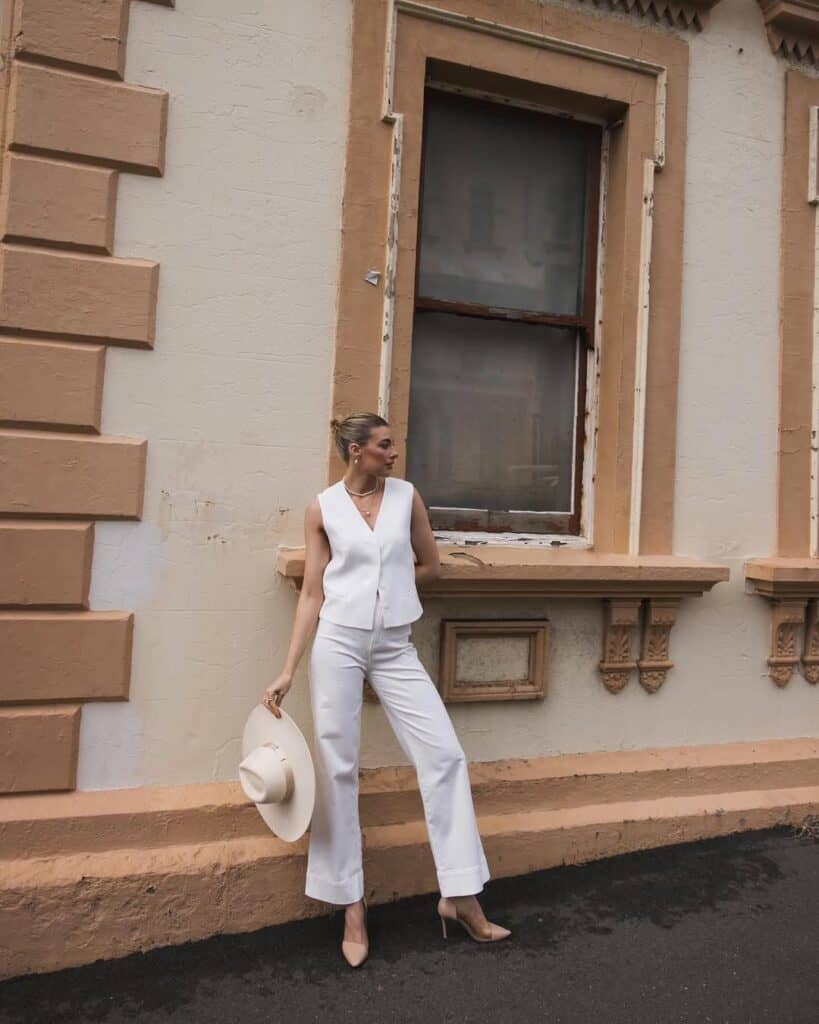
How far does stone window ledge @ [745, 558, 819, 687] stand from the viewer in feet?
13.5

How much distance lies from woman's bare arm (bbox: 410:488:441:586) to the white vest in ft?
0.39

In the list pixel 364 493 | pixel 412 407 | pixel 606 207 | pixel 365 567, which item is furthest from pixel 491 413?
pixel 365 567

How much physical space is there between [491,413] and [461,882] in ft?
7.23

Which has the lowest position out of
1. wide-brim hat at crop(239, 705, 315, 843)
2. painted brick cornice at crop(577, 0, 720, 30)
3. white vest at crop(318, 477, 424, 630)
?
wide-brim hat at crop(239, 705, 315, 843)

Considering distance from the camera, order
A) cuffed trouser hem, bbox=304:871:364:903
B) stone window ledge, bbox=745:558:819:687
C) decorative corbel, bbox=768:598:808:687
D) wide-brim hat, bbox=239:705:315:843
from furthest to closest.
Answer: decorative corbel, bbox=768:598:808:687 < stone window ledge, bbox=745:558:819:687 < cuffed trouser hem, bbox=304:871:364:903 < wide-brim hat, bbox=239:705:315:843

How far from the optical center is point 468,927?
10.1 feet

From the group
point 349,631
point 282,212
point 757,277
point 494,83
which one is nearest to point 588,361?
point 757,277

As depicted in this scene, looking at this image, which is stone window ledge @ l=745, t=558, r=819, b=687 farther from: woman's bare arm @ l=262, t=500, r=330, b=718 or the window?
woman's bare arm @ l=262, t=500, r=330, b=718

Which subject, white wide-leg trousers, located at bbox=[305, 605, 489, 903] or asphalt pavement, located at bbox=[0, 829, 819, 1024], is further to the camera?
white wide-leg trousers, located at bbox=[305, 605, 489, 903]

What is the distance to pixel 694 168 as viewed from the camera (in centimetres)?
416

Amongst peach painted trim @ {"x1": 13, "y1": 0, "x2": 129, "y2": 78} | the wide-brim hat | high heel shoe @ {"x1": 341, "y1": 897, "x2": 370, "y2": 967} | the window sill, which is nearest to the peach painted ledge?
the window sill

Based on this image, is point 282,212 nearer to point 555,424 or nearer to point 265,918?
point 555,424

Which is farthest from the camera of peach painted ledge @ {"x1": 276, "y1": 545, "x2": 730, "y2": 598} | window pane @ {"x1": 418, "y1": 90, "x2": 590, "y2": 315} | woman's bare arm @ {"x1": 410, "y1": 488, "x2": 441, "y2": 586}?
window pane @ {"x1": 418, "y1": 90, "x2": 590, "y2": 315}

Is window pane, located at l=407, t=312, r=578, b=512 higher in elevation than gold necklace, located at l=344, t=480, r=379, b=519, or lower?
higher
